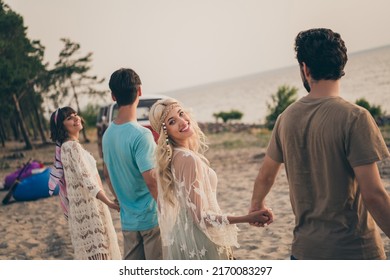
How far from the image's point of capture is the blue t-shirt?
233 centimetres

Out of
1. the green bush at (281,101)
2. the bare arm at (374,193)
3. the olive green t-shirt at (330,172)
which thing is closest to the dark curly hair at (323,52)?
the olive green t-shirt at (330,172)

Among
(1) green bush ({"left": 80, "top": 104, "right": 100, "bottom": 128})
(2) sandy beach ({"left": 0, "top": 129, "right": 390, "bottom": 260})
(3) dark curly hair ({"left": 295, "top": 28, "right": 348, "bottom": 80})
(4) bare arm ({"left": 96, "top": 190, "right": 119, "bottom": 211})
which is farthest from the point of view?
(1) green bush ({"left": 80, "top": 104, "right": 100, "bottom": 128})

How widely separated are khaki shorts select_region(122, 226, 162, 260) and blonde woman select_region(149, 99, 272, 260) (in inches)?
10.8

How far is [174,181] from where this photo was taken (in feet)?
6.67

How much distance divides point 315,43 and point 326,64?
8 centimetres

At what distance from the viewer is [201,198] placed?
6.39ft

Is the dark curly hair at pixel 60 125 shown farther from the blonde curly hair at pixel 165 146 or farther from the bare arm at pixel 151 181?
the blonde curly hair at pixel 165 146

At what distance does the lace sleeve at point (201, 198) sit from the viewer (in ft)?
6.39

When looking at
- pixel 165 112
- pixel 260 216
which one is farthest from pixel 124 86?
pixel 260 216

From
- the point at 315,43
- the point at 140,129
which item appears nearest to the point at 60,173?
the point at 140,129

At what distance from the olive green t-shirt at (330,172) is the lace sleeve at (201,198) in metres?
0.33

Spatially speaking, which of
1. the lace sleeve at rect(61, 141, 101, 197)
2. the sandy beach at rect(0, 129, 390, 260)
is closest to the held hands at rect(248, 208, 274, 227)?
the lace sleeve at rect(61, 141, 101, 197)

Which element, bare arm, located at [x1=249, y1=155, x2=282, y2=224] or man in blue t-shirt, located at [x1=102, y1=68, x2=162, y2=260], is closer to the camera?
bare arm, located at [x1=249, y1=155, x2=282, y2=224]

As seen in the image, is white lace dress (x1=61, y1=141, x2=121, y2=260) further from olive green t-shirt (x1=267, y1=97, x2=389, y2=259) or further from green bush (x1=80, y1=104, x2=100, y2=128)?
green bush (x1=80, y1=104, x2=100, y2=128)
